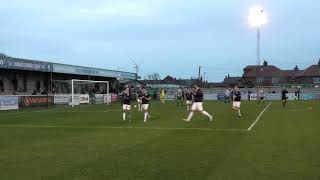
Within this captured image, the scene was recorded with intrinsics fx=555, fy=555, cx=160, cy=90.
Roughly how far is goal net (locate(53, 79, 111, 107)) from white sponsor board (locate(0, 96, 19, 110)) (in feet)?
23.7

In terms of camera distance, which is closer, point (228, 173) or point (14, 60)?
point (228, 173)

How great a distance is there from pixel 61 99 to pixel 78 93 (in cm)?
545

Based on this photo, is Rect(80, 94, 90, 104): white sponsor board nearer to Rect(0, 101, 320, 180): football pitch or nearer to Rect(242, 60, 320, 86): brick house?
Rect(0, 101, 320, 180): football pitch

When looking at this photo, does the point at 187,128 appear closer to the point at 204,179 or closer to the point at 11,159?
the point at 11,159

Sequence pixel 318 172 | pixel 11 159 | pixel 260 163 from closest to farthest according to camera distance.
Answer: pixel 318 172, pixel 260 163, pixel 11 159

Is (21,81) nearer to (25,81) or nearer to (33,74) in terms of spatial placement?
(25,81)

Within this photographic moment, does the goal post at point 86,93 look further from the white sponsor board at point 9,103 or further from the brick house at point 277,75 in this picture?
the brick house at point 277,75

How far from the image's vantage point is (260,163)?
13.4 metres

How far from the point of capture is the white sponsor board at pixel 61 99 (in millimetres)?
55009

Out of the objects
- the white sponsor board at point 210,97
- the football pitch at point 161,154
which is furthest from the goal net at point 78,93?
the football pitch at point 161,154

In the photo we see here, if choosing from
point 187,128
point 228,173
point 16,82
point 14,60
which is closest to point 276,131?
point 187,128

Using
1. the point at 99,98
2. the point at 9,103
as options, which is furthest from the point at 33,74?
the point at 9,103

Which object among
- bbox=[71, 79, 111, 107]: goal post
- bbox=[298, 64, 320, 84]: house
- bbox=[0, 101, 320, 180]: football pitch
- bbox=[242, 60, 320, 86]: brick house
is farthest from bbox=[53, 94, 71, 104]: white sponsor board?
bbox=[298, 64, 320, 84]: house

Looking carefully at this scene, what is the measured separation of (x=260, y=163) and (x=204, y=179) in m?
2.61
